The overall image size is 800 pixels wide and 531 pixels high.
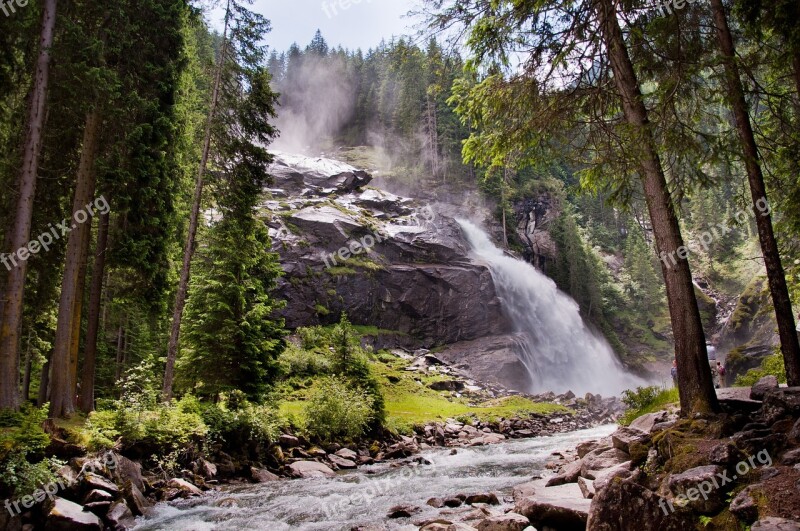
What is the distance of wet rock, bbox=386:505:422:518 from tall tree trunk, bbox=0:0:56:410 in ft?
26.8

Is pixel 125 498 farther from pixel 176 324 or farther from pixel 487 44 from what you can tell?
pixel 487 44

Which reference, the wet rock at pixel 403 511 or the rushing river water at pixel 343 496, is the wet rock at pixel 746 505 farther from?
the wet rock at pixel 403 511

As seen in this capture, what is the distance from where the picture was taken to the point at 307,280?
131ft

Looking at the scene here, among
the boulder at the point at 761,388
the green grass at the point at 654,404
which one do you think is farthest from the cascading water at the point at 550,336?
the boulder at the point at 761,388

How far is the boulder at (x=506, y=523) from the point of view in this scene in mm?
6074

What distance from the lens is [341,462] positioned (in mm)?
14508

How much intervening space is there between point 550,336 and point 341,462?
112ft

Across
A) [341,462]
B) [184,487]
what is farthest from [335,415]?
[184,487]

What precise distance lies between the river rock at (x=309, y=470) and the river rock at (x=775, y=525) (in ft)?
36.1

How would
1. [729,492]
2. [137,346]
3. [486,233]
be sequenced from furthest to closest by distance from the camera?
[486,233] < [137,346] < [729,492]

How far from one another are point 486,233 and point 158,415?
4719cm

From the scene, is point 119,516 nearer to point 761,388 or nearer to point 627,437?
point 627,437

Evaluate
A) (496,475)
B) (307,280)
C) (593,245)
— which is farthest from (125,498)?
(593,245)

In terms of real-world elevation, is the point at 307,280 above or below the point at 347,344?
above
